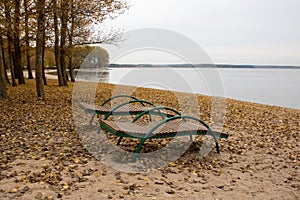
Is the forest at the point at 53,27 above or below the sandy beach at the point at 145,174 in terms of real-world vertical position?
above

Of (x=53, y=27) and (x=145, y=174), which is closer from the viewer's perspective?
(x=145, y=174)

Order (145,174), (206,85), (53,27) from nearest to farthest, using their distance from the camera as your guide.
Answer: (145,174) < (53,27) < (206,85)

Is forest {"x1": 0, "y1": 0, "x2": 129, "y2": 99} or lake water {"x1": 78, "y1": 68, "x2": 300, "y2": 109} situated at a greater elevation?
forest {"x1": 0, "y1": 0, "x2": 129, "y2": 99}

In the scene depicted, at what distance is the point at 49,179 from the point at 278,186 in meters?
2.82

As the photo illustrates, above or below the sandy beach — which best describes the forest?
above

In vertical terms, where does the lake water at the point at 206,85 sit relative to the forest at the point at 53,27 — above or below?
below

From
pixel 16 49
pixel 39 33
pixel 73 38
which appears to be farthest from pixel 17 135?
pixel 16 49

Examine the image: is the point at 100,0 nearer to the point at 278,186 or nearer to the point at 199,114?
the point at 199,114

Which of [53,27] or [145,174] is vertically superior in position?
[53,27]

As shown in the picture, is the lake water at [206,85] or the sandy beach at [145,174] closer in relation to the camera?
the sandy beach at [145,174]

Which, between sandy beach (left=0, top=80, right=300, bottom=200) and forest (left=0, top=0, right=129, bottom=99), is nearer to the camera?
sandy beach (left=0, top=80, right=300, bottom=200)

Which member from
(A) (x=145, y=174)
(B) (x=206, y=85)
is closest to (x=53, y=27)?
(A) (x=145, y=174)

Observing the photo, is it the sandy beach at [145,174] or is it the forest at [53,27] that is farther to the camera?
the forest at [53,27]

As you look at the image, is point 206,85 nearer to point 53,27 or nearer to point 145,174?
point 53,27
